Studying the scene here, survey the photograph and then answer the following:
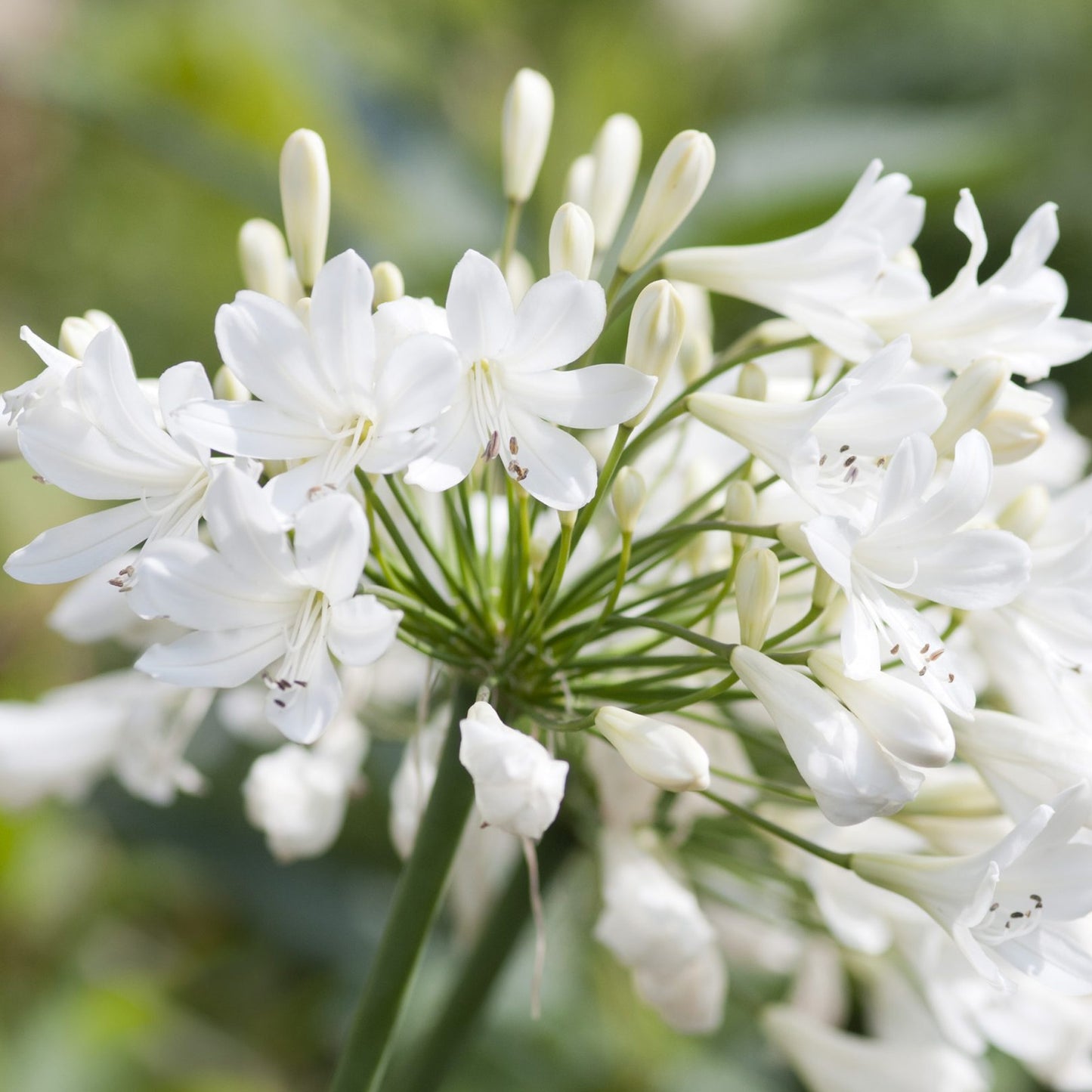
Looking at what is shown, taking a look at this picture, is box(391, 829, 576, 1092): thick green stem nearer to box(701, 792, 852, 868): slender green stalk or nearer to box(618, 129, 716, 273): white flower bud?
box(701, 792, 852, 868): slender green stalk

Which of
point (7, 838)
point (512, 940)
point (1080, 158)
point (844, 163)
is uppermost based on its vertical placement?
point (1080, 158)

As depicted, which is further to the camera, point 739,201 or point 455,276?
point 739,201

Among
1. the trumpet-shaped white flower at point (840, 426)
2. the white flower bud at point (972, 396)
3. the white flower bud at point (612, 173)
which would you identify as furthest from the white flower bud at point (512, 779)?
the white flower bud at point (612, 173)

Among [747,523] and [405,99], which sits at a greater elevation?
[405,99]

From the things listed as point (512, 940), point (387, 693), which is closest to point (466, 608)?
point (512, 940)

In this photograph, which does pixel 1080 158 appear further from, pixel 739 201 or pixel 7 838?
pixel 7 838

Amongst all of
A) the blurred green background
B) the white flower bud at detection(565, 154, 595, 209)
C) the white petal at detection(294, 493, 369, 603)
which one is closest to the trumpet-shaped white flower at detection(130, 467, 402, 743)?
the white petal at detection(294, 493, 369, 603)

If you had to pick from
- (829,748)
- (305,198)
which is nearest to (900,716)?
(829,748)

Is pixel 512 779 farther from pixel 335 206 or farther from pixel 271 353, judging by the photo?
pixel 335 206
